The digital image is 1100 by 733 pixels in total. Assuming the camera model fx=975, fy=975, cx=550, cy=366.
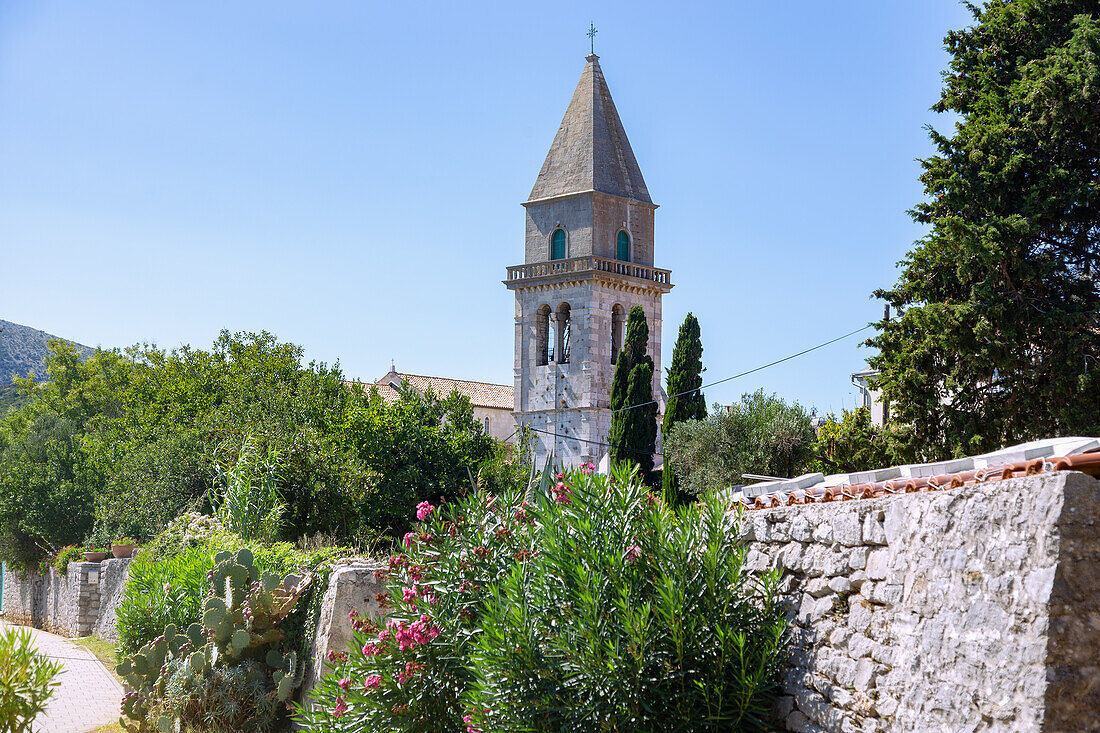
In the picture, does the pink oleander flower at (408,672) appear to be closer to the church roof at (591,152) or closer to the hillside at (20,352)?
the church roof at (591,152)

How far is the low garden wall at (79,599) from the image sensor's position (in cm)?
1869

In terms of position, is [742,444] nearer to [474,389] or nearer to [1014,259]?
[1014,259]

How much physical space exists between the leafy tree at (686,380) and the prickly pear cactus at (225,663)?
2129 cm

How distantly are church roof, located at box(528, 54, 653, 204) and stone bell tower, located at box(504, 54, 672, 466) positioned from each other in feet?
0.17

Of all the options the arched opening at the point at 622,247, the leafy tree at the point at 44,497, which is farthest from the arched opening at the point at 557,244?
the leafy tree at the point at 44,497

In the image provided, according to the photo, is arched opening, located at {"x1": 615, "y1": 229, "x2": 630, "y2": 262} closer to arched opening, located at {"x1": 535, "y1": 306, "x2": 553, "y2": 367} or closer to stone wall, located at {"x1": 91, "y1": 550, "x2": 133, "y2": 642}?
arched opening, located at {"x1": 535, "y1": 306, "x2": 553, "y2": 367}

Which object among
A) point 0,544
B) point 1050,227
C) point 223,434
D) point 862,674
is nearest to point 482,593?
point 862,674

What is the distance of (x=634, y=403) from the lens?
123 feet

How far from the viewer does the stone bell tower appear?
44406 mm

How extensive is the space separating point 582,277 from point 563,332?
3.12 metres

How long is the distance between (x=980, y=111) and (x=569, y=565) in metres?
11.9

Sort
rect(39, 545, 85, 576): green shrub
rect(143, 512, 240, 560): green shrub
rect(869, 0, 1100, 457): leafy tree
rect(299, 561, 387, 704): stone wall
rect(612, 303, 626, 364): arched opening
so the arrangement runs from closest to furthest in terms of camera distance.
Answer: rect(299, 561, 387, 704): stone wall, rect(869, 0, 1100, 457): leafy tree, rect(143, 512, 240, 560): green shrub, rect(39, 545, 85, 576): green shrub, rect(612, 303, 626, 364): arched opening

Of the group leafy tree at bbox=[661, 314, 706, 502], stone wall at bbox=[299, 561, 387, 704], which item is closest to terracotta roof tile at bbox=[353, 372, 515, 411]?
leafy tree at bbox=[661, 314, 706, 502]

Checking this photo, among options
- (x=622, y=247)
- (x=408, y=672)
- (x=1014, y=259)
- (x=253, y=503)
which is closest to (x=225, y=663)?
(x=408, y=672)
